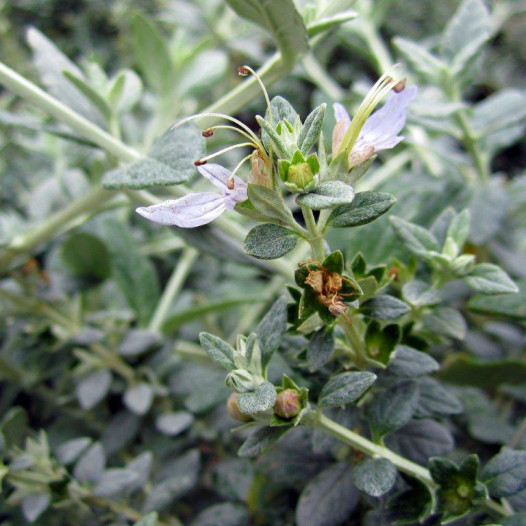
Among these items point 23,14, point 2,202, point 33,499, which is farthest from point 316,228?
point 23,14

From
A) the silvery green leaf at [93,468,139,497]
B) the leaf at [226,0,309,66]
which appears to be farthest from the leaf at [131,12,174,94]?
the silvery green leaf at [93,468,139,497]

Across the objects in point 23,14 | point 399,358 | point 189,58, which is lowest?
point 399,358

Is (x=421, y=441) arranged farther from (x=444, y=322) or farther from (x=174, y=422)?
(x=174, y=422)

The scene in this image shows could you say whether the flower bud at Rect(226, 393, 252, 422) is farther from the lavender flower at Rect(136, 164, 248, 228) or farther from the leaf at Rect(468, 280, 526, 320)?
the leaf at Rect(468, 280, 526, 320)

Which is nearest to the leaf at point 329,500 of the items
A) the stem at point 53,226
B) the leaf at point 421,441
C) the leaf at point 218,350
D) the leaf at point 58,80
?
the leaf at point 421,441

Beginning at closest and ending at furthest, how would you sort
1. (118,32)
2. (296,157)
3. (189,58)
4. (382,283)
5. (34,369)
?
(296,157) → (382,283) → (34,369) → (189,58) → (118,32)

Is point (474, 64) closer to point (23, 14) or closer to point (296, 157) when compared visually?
point (296, 157)
